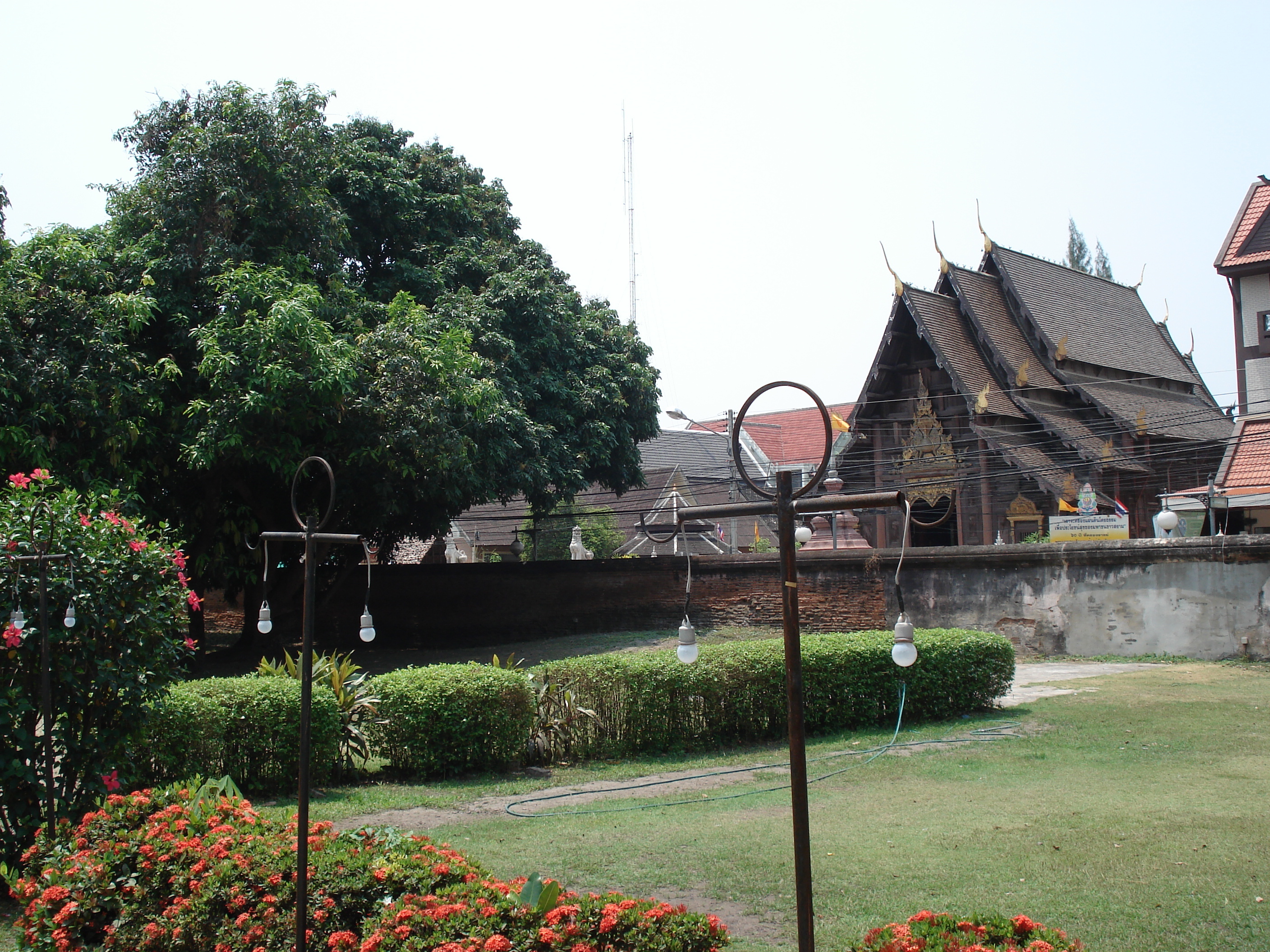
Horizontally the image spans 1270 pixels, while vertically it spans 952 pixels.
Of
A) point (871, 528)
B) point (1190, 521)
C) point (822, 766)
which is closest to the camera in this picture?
point (822, 766)

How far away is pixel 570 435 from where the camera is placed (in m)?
19.5

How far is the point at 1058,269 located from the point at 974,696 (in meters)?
19.0

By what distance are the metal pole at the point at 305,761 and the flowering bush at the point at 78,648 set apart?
236cm

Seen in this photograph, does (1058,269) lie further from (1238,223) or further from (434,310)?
(434,310)

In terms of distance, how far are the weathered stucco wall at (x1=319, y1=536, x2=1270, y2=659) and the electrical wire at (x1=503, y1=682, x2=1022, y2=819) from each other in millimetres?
5785

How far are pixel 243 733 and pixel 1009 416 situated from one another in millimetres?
18192

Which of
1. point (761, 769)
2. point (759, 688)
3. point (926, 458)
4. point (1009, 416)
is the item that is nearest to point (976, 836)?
point (761, 769)

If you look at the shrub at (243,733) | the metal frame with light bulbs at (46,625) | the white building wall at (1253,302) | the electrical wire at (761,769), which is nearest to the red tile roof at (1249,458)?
the white building wall at (1253,302)

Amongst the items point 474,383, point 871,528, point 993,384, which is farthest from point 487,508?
point 474,383

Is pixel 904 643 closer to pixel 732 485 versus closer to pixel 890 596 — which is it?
pixel 890 596

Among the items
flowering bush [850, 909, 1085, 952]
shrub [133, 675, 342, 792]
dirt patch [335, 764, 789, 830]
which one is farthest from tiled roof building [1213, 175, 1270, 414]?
flowering bush [850, 909, 1085, 952]

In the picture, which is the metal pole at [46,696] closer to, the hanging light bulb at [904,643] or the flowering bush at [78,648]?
the flowering bush at [78,648]

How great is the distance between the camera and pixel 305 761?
4.54 m

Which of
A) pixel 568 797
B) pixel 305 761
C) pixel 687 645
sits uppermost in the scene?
pixel 687 645
